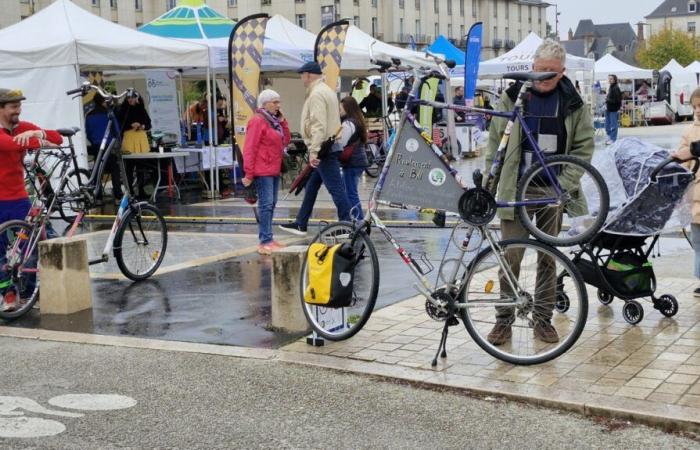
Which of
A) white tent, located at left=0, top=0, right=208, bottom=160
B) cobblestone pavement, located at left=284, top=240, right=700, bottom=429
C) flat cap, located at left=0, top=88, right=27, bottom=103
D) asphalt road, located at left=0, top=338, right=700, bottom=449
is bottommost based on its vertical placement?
asphalt road, located at left=0, top=338, right=700, bottom=449

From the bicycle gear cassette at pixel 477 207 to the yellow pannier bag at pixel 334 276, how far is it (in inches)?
32.3

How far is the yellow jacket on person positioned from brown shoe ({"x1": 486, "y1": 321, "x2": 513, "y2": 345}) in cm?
491

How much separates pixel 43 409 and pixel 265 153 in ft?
17.2

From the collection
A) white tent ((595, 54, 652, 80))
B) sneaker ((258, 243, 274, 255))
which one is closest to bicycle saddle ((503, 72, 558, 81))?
sneaker ((258, 243, 274, 255))

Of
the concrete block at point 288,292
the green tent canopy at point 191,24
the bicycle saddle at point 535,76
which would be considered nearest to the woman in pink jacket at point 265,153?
the concrete block at point 288,292

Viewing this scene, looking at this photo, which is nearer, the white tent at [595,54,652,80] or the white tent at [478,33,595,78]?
the white tent at [478,33,595,78]

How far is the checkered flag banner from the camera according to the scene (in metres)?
17.1

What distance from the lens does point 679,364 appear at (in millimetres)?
5695

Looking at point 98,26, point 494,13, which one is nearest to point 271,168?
point 98,26

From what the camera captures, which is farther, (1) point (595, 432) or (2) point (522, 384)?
(2) point (522, 384)

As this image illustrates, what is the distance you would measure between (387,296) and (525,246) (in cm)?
238

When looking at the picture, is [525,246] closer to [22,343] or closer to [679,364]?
[679,364]

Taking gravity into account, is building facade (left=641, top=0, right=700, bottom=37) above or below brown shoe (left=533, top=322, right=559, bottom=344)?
above

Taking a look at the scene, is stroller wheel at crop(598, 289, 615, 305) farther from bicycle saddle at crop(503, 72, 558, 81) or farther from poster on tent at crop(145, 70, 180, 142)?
poster on tent at crop(145, 70, 180, 142)
